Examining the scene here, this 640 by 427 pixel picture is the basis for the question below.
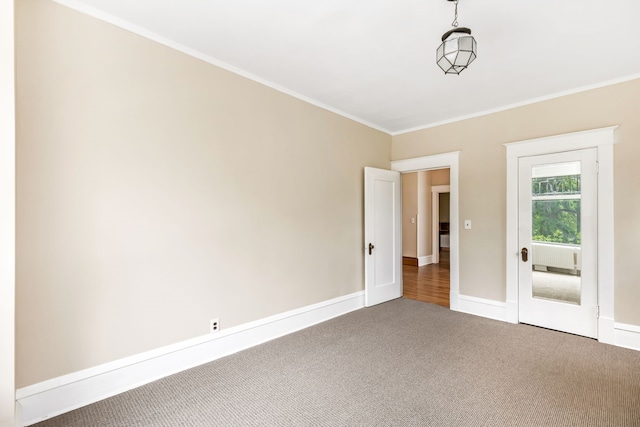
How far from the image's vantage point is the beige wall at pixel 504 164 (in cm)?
297

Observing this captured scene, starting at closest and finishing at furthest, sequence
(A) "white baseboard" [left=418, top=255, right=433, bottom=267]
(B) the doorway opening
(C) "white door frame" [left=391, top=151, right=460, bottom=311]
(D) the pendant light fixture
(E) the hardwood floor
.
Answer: (D) the pendant light fixture, (C) "white door frame" [left=391, top=151, right=460, bottom=311], (E) the hardwood floor, (B) the doorway opening, (A) "white baseboard" [left=418, top=255, right=433, bottom=267]

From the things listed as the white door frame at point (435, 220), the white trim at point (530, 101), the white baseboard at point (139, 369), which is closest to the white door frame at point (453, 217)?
the white trim at point (530, 101)

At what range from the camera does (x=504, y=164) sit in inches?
148

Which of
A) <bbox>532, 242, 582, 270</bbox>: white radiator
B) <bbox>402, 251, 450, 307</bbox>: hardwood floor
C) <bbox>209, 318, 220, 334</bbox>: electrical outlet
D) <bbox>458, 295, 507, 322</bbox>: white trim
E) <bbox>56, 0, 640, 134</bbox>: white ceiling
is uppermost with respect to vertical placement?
<bbox>56, 0, 640, 134</bbox>: white ceiling

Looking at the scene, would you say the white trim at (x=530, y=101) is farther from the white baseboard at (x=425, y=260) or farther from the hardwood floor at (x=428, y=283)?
the white baseboard at (x=425, y=260)

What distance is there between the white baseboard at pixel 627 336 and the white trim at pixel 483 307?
3.28 feet

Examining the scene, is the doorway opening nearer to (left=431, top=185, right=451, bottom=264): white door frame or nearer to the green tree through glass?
(left=431, top=185, right=451, bottom=264): white door frame

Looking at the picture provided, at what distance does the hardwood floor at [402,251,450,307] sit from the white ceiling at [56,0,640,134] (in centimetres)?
305

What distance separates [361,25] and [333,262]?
270 centimetres

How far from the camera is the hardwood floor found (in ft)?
15.8

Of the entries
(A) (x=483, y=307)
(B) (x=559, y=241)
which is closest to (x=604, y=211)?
(B) (x=559, y=241)

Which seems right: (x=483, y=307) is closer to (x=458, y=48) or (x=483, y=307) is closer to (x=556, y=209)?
(x=556, y=209)

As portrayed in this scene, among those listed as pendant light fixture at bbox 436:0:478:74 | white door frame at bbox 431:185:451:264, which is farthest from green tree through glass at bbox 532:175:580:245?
white door frame at bbox 431:185:451:264

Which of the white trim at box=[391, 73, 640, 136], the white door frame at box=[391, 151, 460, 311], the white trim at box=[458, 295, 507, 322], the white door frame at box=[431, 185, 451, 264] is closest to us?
the white trim at box=[391, 73, 640, 136]
